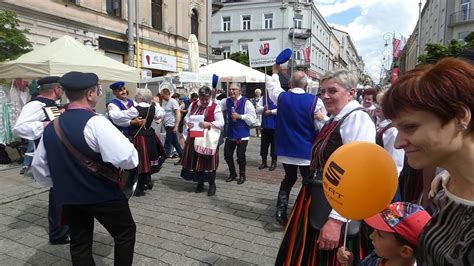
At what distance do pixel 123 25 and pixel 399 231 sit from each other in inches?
709

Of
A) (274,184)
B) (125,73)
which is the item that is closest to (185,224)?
(274,184)

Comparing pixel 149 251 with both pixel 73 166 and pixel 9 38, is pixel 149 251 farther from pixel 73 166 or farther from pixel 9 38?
pixel 9 38

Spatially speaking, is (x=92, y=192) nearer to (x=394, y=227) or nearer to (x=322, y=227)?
(x=322, y=227)

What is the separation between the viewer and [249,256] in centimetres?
339

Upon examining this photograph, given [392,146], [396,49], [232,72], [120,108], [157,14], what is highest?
[157,14]

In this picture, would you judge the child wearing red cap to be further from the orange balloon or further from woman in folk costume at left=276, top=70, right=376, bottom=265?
woman in folk costume at left=276, top=70, right=376, bottom=265

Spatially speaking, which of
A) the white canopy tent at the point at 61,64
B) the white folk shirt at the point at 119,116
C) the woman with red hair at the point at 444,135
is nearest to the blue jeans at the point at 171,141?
the white canopy tent at the point at 61,64

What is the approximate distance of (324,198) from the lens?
2.20 metres

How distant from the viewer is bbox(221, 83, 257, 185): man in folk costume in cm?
625

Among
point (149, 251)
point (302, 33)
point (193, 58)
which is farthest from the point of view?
point (302, 33)

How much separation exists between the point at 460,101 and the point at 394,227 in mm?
592

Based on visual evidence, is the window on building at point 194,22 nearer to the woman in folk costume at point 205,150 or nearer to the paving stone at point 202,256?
the woman in folk costume at point 205,150

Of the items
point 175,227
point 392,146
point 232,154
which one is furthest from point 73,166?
point 232,154

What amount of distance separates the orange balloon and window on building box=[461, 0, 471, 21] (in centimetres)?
3938
